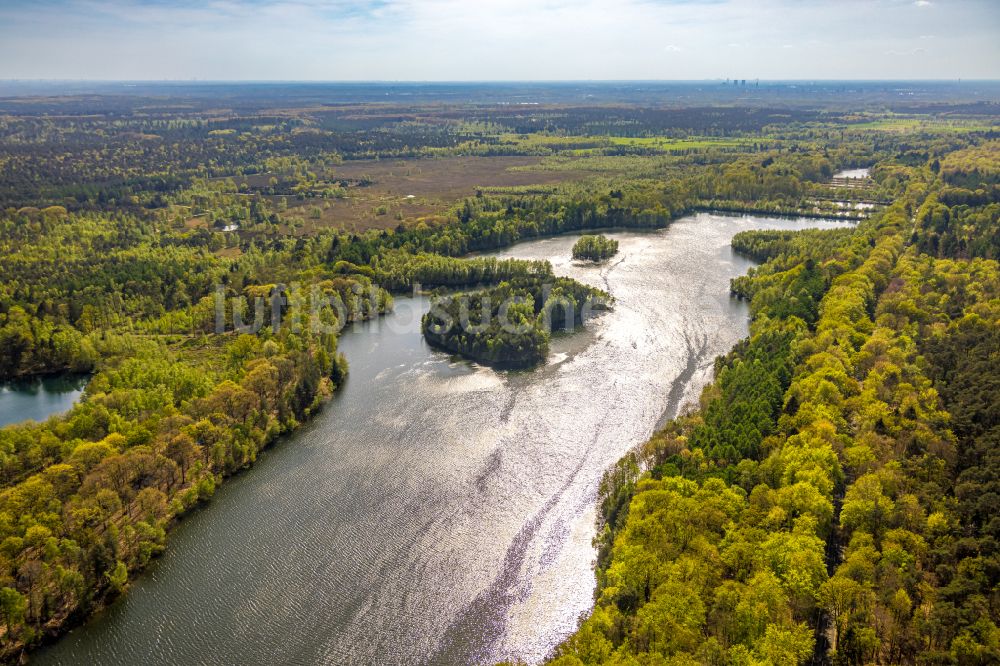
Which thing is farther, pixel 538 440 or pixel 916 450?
pixel 538 440

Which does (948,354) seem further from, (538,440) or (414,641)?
(414,641)

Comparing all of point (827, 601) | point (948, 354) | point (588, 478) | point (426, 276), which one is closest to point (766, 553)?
point (827, 601)

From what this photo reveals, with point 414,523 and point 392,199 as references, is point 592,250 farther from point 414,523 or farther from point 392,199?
point 414,523

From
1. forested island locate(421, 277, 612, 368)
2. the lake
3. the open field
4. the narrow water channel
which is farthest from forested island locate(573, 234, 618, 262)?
the lake

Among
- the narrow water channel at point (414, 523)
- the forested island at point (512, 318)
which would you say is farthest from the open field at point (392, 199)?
the narrow water channel at point (414, 523)

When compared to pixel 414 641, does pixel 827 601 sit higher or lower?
higher

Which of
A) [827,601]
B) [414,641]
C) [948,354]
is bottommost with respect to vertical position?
[414,641]
